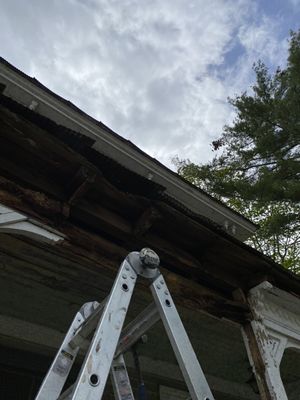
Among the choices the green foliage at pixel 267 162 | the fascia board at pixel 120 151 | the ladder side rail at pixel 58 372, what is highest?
the green foliage at pixel 267 162

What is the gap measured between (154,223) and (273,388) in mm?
1969

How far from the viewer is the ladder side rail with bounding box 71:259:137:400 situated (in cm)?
159

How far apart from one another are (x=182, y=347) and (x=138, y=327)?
1.57 feet

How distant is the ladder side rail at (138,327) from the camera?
2354mm

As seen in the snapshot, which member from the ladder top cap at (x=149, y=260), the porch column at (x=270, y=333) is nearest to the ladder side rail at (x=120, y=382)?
the ladder top cap at (x=149, y=260)

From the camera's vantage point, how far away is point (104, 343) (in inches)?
71.5

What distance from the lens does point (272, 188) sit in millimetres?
13000

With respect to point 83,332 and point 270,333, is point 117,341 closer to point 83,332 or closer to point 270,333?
point 83,332

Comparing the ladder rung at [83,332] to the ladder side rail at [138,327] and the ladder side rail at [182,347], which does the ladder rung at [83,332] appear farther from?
the ladder side rail at [182,347]

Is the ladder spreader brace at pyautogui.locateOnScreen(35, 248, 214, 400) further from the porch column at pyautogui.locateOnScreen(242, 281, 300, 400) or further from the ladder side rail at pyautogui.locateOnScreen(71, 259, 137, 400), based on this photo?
the porch column at pyautogui.locateOnScreen(242, 281, 300, 400)

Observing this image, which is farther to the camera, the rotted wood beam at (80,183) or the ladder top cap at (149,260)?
the rotted wood beam at (80,183)

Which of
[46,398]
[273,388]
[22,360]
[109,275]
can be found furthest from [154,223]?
[22,360]

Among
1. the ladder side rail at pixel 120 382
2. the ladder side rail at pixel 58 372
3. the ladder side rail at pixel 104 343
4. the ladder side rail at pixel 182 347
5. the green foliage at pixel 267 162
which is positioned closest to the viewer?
the ladder side rail at pixel 104 343

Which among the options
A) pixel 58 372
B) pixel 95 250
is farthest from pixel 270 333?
pixel 58 372
